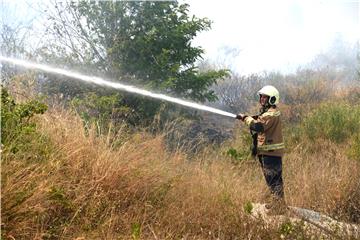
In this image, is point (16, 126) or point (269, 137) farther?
point (269, 137)

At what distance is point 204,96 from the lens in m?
10.9

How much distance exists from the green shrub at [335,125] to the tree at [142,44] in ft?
9.05

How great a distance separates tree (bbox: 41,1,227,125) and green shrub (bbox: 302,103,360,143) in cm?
276

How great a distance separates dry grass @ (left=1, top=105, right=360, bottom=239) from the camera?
3066 millimetres

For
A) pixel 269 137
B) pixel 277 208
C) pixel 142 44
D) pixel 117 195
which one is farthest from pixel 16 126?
pixel 142 44

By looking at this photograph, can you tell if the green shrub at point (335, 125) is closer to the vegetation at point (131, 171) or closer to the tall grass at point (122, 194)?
the vegetation at point (131, 171)

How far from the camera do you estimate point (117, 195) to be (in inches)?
155

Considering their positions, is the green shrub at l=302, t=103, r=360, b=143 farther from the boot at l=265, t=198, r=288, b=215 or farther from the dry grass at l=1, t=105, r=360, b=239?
the boot at l=265, t=198, r=288, b=215

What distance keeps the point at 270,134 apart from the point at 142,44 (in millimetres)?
5466

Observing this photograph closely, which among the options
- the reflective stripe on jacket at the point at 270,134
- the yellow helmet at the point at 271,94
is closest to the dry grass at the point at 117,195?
the reflective stripe on jacket at the point at 270,134

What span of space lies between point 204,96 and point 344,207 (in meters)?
6.18

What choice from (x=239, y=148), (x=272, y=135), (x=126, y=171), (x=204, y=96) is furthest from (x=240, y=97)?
(x=126, y=171)

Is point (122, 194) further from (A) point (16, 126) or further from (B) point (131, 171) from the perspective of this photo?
(A) point (16, 126)

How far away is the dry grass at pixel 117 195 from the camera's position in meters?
3.07
